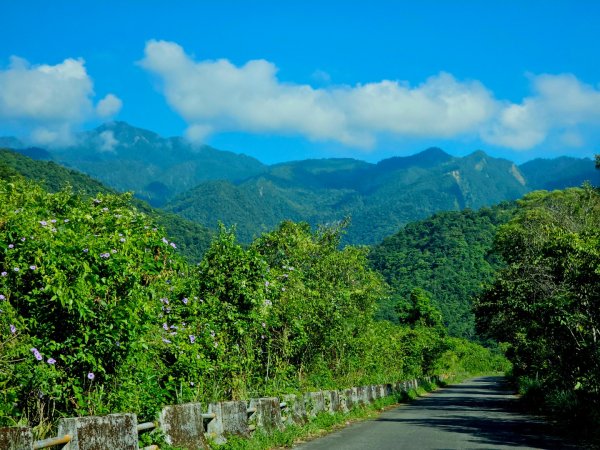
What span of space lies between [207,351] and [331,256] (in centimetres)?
Answer: 1270

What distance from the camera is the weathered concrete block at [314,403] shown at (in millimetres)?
17109

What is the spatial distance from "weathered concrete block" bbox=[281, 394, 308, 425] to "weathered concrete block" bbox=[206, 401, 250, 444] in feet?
8.83

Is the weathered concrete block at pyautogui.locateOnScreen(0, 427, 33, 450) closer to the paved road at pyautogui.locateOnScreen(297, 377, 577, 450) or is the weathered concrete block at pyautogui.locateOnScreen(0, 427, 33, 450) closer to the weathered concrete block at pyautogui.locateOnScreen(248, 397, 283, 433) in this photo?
the weathered concrete block at pyautogui.locateOnScreen(248, 397, 283, 433)

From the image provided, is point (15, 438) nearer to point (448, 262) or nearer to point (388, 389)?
→ point (388, 389)

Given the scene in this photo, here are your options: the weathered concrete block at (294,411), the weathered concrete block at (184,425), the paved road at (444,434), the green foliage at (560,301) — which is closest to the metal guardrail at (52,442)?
the weathered concrete block at (184,425)

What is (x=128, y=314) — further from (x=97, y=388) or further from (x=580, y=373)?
(x=580, y=373)

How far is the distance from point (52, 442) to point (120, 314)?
1725 mm

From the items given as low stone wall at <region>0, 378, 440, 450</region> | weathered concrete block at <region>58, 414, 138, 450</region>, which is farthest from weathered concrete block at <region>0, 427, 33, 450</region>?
weathered concrete block at <region>58, 414, 138, 450</region>

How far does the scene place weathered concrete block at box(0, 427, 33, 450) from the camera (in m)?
6.06

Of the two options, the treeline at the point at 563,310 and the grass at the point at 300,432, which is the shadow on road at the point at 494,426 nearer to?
the treeline at the point at 563,310

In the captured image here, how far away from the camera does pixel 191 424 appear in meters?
10.4

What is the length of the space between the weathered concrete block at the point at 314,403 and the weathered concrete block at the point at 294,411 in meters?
0.35

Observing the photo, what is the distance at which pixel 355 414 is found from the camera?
2164cm

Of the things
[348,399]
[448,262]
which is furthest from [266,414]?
[448,262]
